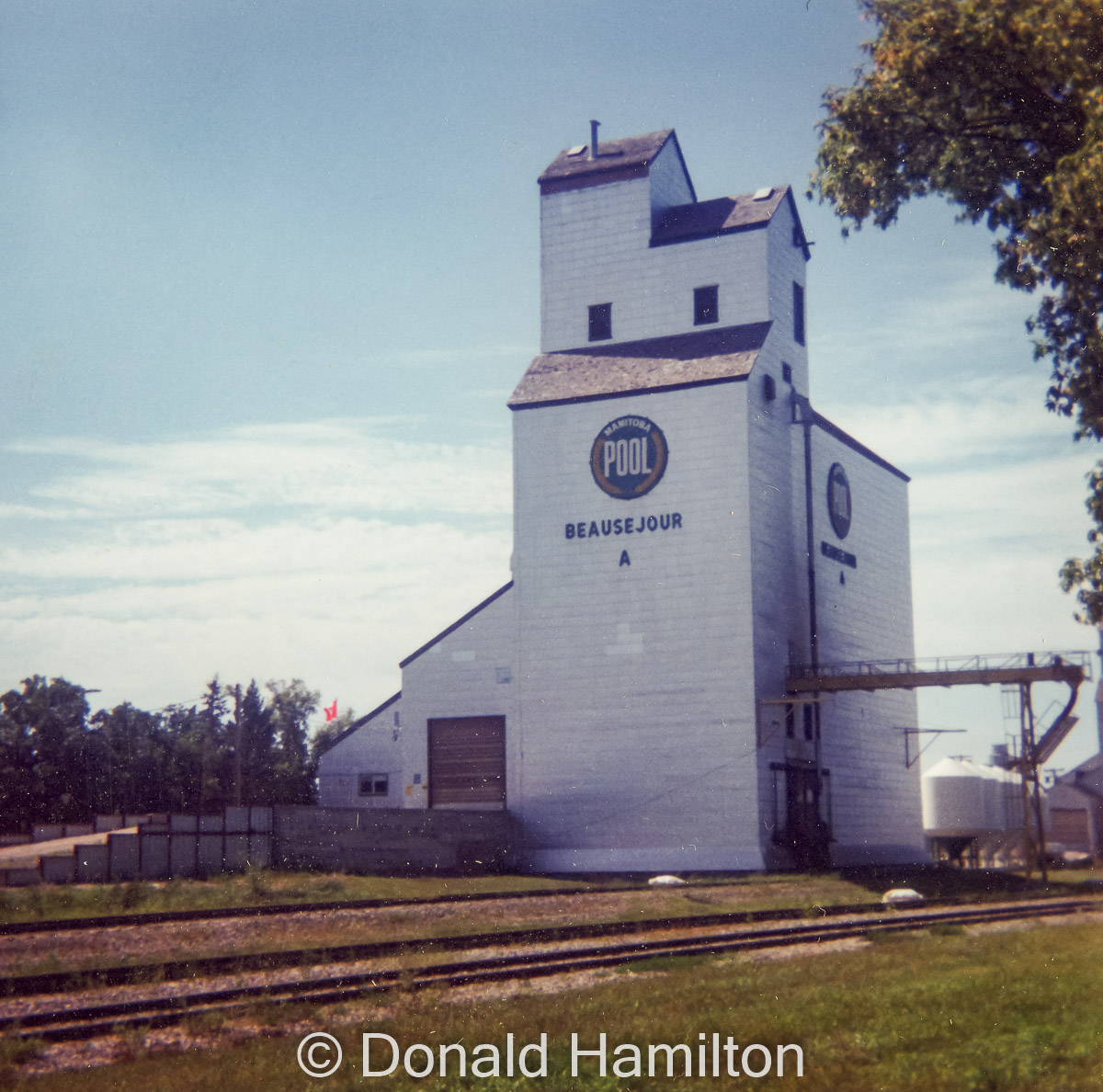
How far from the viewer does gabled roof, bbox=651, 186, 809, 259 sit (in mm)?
45562

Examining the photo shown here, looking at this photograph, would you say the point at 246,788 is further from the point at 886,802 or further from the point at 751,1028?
the point at 751,1028

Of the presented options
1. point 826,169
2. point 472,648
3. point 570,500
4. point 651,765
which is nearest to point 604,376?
point 570,500

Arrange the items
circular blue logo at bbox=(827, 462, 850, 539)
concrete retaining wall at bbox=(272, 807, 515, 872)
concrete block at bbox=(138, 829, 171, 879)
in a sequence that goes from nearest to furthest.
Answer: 1. concrete block at bbox=(138, 829, 171, 879)
2. concrete retaining wall at bbox=(272, 807, 515, 872)
3. circular blue logo at bbox=(827, 462, 850, 539)

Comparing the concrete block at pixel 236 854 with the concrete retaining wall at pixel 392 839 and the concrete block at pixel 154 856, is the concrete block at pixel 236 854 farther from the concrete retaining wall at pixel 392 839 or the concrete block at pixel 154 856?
the concrete block at pixel 154 856

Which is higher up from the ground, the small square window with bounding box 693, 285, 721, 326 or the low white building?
the small square window with bounding box 693, 285, 721, 326

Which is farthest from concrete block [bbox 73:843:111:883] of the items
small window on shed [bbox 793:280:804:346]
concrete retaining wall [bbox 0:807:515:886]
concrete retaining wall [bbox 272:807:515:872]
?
small window on shed [bbox 793:280:804:346]

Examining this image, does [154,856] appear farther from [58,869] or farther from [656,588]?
[656,588]

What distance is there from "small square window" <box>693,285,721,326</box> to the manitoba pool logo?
4.68 metres

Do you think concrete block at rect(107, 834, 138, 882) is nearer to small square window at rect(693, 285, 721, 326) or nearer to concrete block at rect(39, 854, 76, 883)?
concrete block at rect(39, 854, 76, 883)

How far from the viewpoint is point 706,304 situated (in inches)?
1786

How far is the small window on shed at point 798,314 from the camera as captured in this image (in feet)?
156

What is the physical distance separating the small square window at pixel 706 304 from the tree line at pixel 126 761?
27.7 meters

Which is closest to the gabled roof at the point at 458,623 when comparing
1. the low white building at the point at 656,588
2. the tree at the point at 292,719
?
the low white building at the point at 656,588

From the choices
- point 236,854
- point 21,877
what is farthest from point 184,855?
point 21,877
